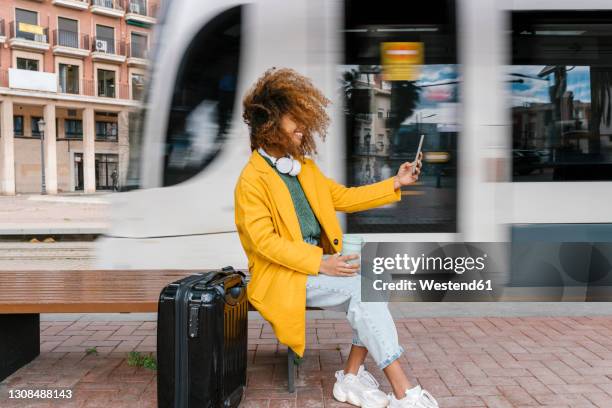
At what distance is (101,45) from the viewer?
39.6m

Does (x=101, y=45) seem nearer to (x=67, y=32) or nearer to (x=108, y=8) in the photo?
(x=67, y=32)

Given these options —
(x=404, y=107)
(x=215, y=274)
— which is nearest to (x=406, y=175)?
(x=215, y=274)

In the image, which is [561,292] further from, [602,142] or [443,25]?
[443,25]

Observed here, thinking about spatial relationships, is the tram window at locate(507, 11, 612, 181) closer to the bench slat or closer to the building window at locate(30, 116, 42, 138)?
the bench slat

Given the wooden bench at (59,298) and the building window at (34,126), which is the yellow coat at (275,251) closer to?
the wooden bench at (59,298)

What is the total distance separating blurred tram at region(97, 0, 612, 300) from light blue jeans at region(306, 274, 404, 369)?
1.93 m

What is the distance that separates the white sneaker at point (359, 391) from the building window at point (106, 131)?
3949cm

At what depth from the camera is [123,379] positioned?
3.66 meters

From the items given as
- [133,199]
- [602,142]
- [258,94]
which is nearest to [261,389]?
[258,94]

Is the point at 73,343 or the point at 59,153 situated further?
the point at 59,153

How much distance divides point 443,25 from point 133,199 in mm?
2937

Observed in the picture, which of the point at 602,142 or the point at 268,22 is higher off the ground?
the point at 268,22

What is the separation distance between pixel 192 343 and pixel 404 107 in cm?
313

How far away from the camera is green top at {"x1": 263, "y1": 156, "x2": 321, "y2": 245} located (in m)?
3.20
